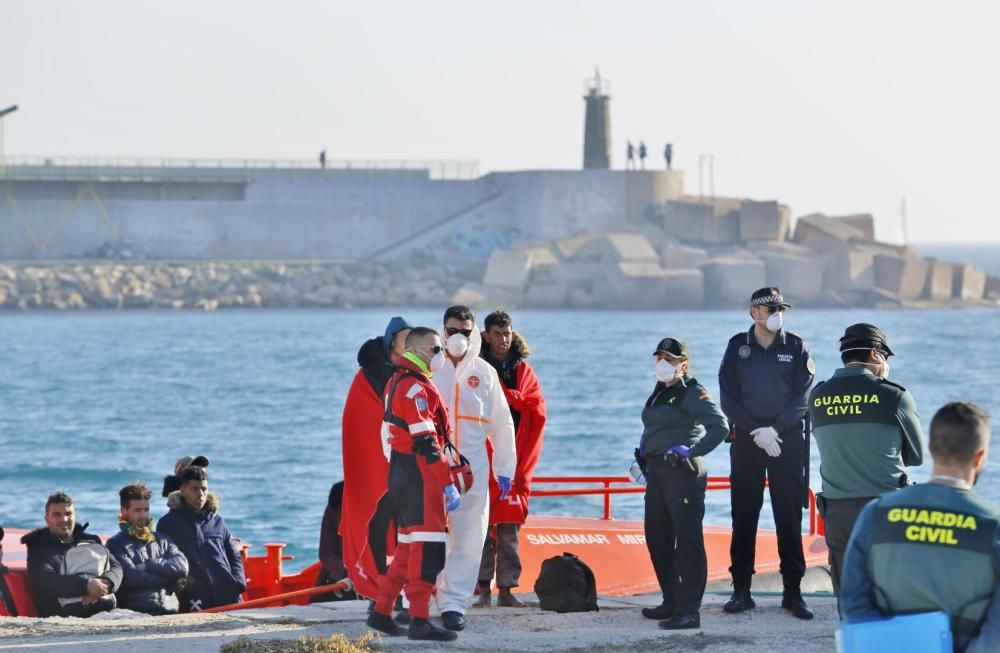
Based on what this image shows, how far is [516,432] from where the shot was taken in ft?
30.3

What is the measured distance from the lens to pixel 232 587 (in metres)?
10.1

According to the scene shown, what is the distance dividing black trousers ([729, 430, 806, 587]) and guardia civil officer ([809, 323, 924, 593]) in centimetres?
139

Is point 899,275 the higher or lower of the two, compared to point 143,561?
higher

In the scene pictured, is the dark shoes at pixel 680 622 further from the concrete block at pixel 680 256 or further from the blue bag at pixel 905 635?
the concrete block at pixel 680 256

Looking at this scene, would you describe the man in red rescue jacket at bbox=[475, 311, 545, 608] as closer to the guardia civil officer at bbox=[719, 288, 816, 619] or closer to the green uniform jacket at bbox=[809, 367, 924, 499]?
the guardia civil officer at bbox=[719, 288, 816, 619]

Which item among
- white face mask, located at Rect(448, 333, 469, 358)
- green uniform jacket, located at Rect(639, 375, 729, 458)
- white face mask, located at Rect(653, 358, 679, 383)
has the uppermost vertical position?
white face mask, located at Rect(448, 333, 469, 358)

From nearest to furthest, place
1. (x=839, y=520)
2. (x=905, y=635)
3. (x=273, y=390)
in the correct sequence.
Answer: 1. (x=905, y=635)
2. (x=839, y=520)
3. (x=273, y=390)

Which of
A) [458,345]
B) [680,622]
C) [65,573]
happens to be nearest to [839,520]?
[680,622]

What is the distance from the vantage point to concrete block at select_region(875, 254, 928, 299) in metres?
97.4

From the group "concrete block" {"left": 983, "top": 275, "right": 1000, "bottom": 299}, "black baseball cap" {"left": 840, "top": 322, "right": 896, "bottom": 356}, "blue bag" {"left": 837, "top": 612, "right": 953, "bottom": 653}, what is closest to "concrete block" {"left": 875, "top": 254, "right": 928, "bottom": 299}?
"concrete block" {"left": 983, "top": 275, "right": 1000, "bottom": 299}

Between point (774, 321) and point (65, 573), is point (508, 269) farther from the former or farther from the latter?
point (774, 321)

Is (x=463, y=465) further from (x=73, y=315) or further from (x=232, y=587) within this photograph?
(x=73, y=315)

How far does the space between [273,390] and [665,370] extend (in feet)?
140

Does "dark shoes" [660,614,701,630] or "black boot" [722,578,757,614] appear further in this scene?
"black boot" [722,578,757,614]
